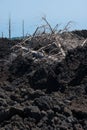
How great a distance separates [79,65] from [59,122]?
3.53 meters

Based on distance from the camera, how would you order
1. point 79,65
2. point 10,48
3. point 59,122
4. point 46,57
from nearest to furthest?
point 59,122 < point 79,65 < point 46,57 < point 10,48

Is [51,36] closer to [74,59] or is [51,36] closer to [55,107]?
[74,59]

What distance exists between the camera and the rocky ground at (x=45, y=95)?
7.38m

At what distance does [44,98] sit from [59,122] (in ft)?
1.95

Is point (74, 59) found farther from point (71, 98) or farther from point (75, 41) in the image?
point (75, 41)

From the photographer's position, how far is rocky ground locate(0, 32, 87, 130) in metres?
7.38

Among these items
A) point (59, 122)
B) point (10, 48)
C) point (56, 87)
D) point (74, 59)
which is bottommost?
point (59, 122)

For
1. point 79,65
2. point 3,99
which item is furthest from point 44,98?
point 79,65

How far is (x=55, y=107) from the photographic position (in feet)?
25.0

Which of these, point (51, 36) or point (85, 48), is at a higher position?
point (51, 36)

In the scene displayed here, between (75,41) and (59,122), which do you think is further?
(75,41)

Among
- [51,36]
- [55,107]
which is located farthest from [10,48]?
[55,107]

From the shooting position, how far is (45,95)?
8.34 m

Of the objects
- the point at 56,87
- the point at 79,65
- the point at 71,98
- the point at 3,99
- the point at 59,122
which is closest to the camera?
the point at 59,122
